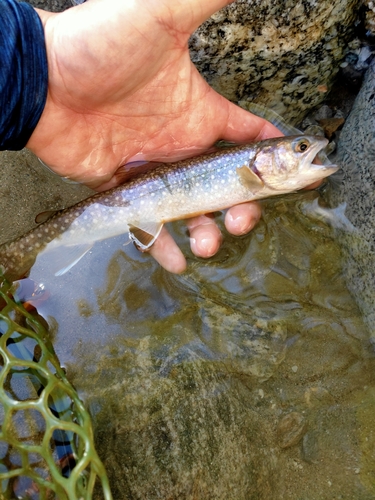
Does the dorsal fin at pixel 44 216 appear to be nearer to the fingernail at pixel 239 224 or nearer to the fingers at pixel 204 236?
the fingers at pixel 204 236

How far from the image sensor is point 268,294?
3.25 m

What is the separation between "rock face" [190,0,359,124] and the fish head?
2.41ft

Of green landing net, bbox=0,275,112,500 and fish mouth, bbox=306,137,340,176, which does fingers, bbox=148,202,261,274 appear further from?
green landing net, bbox=0,275,112,500

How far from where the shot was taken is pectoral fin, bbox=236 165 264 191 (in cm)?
302

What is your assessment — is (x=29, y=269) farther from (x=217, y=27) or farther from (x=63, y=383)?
(x=217, y=27)

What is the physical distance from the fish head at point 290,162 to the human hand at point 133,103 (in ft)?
0.92

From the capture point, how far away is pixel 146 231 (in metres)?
3.18

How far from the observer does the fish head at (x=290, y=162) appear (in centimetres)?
297

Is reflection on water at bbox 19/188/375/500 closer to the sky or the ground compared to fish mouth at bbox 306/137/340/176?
closer to the ground

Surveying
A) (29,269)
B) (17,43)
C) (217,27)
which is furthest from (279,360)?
(17,43)

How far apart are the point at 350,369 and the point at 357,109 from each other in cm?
203

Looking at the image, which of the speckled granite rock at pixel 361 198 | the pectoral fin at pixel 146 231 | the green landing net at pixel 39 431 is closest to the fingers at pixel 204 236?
the pectoral fin at pixel 146 231

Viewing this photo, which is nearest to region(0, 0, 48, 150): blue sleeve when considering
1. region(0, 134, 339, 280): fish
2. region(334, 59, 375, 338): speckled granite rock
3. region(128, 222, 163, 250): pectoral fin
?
region(0, 134, 339, 280): fish

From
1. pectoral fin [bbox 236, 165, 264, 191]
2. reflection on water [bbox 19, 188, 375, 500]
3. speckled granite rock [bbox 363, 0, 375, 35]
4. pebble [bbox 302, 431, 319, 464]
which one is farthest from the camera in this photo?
speckled granite rock [bbox 363, 0, 375, 35]
